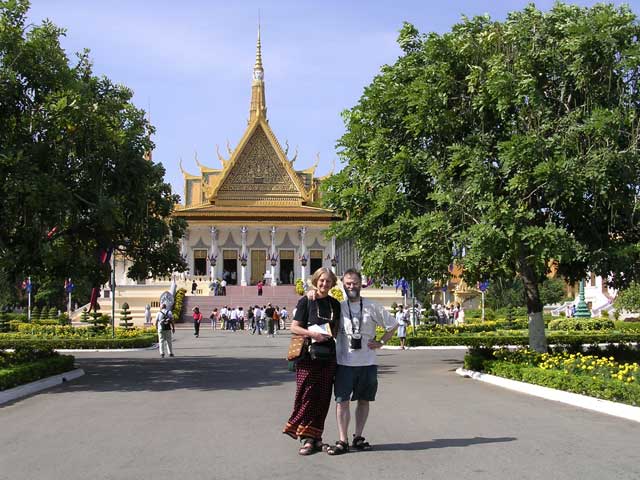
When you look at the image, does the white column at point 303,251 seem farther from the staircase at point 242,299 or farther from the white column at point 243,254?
the staircase at point 242,299

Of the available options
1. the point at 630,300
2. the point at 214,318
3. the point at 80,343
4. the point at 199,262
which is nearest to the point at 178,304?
the point at 214,318

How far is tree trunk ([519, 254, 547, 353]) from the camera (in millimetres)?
16859

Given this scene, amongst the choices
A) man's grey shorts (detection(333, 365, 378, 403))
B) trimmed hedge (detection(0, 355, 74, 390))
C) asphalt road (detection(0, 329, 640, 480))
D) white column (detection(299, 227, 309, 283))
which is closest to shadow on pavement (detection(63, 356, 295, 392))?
asphalt road (detection(0, 329, 640, 480))

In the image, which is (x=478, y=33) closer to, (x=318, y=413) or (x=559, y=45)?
(x=559, y=45)

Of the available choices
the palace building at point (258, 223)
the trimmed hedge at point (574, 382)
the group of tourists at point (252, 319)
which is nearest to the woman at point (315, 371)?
the trimmed hedge at point (574, 382)

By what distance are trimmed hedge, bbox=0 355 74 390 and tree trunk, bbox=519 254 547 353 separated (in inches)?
357

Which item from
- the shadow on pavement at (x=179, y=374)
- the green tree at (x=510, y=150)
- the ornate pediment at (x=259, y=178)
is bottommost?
the shadow on pavement at (x=179, y=374)

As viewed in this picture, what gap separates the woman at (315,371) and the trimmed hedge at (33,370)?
6837 millimetres

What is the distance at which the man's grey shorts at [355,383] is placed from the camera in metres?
7.52

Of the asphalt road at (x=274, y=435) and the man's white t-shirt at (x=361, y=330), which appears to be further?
the man's white t-shirt at (x=361, y=330)

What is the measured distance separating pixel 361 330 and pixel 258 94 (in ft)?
186

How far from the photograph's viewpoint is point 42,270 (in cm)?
1689

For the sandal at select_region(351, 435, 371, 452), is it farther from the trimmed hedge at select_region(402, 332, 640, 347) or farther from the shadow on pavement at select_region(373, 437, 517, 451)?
the trimmed hedge at select_region(402, 332, 640, 347)

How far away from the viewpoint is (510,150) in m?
14.5
